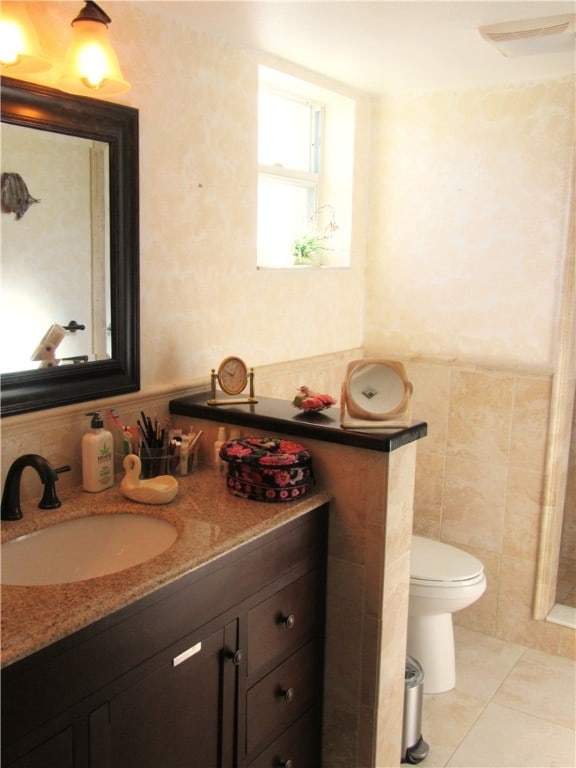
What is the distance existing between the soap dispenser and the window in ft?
3.76

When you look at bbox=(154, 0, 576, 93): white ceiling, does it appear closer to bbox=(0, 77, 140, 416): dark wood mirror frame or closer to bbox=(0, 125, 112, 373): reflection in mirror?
bbox=(0, 77, 140, 416): dark wood mirror frame

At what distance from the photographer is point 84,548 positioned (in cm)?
181

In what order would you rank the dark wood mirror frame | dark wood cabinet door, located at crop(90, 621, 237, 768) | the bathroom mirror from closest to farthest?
dark wood cabinet door, located at crop(90, 621, 237, 768) → the dark wood mirror frame → the bathroom mirror

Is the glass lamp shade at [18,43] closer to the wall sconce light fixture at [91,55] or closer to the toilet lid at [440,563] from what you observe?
the wall sconce light fixture at [91,55]

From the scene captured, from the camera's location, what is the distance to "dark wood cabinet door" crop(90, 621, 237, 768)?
1434 millimetres

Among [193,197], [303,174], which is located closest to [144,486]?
[193,197]

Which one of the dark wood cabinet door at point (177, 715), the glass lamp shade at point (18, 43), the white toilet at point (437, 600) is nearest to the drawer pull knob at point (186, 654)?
the dark wood cabinet door at point (177, 715)

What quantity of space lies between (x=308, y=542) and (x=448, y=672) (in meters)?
1.13

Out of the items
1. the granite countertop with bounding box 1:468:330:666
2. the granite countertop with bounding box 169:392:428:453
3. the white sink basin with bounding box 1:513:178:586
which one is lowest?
the white sink basin with bounding box 1:513:178:586

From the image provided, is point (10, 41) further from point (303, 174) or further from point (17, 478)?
point (303, 174)

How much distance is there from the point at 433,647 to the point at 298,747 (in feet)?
2.68

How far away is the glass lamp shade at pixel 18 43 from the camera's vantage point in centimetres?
161

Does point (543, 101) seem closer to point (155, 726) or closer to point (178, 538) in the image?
point (178, 538)

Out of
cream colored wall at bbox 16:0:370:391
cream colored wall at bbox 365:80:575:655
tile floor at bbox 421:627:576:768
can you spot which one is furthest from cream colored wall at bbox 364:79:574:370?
tile floor at bbox 421:627:576:768
